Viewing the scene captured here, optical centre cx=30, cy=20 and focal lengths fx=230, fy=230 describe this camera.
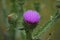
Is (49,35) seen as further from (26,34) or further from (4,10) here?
(4,10)

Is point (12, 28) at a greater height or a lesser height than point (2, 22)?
greater

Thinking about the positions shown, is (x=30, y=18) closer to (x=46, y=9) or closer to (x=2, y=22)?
(x=2, y=22)

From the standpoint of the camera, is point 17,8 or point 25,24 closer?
point 25,24

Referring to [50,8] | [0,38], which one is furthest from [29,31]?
[50,8]

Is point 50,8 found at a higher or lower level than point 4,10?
lower

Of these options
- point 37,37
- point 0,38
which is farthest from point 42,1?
point 37,37

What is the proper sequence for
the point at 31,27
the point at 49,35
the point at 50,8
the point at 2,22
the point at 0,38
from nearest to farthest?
the point at 31,27 → the point at 49,35 → the point at 0,38 → the point at 2,22 → the point at 50,8

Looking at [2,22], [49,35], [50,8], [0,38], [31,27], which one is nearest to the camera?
[31,27]

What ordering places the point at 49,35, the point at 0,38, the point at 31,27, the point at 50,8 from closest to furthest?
the point at 31,27, the point at 49,35, the point at 0,38, the point at 50,8

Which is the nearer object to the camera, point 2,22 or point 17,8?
point 17,8
